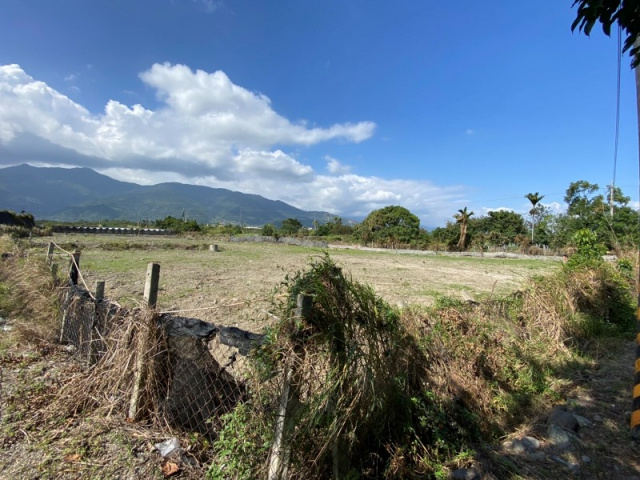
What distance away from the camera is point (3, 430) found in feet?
9.02

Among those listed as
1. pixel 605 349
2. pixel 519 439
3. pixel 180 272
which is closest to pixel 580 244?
pixel 605 349

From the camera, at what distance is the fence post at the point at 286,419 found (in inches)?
75.2

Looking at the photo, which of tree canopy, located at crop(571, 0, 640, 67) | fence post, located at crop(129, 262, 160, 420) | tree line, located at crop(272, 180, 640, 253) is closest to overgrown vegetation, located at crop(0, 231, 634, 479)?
fence post, located at crop(129, 262, 160, 420)

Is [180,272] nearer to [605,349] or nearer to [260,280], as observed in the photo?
[260,280]

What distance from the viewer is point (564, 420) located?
329cm

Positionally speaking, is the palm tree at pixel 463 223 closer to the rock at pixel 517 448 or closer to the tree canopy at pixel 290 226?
the tree canopy at pixel 290 226

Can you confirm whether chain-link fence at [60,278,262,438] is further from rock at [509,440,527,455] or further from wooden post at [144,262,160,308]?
rock at [509,440,527,455]

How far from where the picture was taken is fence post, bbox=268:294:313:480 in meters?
1.91

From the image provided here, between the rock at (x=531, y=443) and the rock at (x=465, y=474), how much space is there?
0.82 meters

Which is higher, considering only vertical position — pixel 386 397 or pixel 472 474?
pixel 386 397

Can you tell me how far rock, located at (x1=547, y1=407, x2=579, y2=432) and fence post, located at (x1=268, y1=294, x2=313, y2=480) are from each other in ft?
9.75

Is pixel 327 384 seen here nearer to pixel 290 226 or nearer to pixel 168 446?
pixel 168 446

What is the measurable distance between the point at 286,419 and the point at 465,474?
1.62 meters

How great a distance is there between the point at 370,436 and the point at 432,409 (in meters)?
0.95
